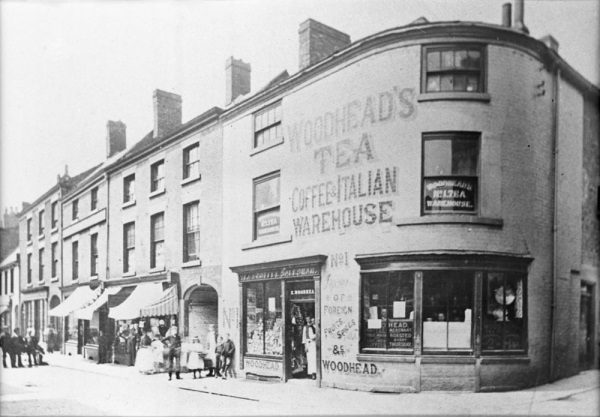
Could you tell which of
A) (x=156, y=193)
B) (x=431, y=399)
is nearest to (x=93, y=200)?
(x=156, y=193)

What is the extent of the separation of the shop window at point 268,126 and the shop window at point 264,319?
13.6 feet

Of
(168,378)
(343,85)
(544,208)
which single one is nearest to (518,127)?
(544,208)

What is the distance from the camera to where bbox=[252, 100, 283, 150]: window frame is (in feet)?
50.1

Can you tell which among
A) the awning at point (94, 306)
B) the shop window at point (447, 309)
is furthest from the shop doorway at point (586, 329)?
the awning at point (94, 306)

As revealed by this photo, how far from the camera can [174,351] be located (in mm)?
16516

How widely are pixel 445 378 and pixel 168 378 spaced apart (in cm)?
877

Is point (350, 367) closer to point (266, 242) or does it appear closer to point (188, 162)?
point (266, 242)

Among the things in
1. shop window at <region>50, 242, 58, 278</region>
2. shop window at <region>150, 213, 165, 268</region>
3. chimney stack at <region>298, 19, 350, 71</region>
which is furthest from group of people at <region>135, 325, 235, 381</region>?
shop window at <region>50, 242, 58, 278</region>

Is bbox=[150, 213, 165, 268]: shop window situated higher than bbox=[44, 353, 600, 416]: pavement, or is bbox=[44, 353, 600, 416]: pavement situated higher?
bbox=[150, 213, 165, 268]: shop window

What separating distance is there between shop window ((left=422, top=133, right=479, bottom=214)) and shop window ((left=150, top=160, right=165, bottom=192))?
11.9m

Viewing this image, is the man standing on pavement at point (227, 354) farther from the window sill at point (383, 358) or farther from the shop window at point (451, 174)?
the shop window at point (451, 174)

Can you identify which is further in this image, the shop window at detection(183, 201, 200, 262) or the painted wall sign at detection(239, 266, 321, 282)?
the shop window at detection(183, 201, 200, 262)

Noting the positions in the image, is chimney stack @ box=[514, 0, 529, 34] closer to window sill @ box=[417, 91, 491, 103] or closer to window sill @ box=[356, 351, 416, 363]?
window sill @ box=[417, 91, 491, 103]

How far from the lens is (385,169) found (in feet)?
40.3
